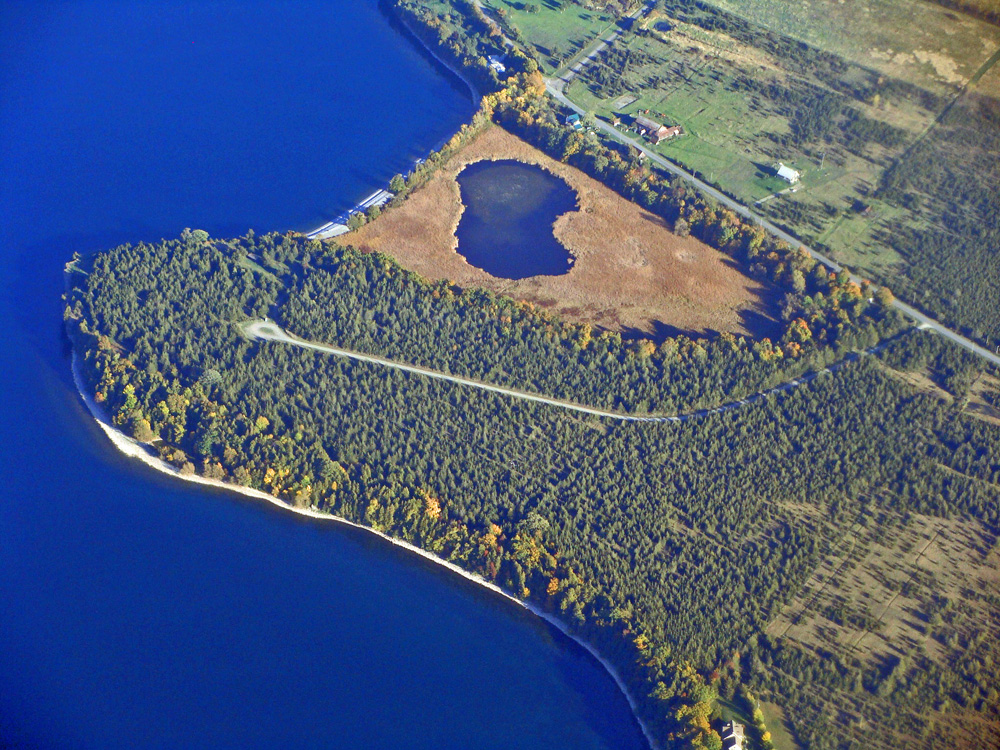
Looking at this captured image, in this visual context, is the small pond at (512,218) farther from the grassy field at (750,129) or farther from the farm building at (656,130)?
the grassy field at (750,129)

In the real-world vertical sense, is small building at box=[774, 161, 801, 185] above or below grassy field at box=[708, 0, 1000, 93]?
below

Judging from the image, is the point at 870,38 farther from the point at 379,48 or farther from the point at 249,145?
the point at 249,145

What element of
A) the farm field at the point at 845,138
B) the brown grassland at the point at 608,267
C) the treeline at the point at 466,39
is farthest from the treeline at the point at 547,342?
the treeline at the point at 466,39

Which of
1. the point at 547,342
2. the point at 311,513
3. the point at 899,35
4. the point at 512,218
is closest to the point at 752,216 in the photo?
the point at 512,218

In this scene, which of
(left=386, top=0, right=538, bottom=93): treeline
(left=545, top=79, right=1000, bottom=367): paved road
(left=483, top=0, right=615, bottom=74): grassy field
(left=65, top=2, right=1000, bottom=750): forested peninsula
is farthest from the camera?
(left=483, top=0, right=615, bottom=74): grassy field

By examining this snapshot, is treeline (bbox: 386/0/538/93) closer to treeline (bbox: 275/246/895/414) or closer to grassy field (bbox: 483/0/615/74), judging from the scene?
grassy field (bbox: 483/0/615/74)

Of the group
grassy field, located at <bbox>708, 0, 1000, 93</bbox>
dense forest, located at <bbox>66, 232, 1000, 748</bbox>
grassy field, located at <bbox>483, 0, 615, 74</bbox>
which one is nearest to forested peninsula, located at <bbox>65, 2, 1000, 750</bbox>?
dense forest, located at <bbox>66, 232, 1000, 748</bbox>

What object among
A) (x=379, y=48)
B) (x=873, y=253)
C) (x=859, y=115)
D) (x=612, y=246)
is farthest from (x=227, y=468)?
(x=859, y=115)
